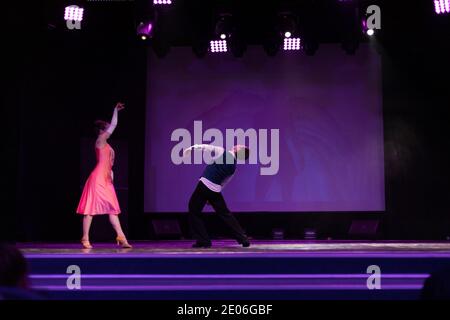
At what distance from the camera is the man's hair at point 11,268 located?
1.70 metres

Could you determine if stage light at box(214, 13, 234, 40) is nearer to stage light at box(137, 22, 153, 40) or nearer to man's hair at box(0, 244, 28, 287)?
stage light at box(137, 22, 153, 40)

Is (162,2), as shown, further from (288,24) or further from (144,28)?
(288,24)

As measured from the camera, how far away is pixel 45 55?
952cm

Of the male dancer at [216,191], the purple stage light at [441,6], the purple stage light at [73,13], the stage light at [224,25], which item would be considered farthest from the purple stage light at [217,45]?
the purple stage light at [441,6]

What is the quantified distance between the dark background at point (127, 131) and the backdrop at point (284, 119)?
0.81 feet

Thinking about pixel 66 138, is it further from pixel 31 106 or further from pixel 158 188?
pixel 158 188

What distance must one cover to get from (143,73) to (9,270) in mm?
8361

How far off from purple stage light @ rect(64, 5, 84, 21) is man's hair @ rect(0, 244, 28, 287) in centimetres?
677

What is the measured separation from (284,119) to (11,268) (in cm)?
820

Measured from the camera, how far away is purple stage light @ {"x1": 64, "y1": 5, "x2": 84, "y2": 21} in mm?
7836

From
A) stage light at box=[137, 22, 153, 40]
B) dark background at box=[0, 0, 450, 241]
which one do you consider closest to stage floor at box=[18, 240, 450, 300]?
stage light at box=[137, 22, 153, 40]

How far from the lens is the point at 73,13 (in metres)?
7.86

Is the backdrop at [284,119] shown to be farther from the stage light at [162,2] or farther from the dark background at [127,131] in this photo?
the stage light at [162,2]
